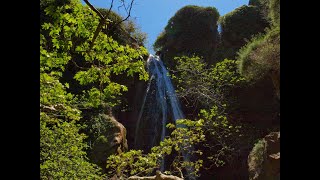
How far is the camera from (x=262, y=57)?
34.0 feet

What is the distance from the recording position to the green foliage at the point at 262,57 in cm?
1005

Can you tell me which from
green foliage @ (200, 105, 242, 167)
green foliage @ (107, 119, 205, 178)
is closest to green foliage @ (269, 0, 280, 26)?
green foliage @ (200, 105, 242, 167)

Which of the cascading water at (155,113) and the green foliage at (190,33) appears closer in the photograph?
the cascading water at (155,113)

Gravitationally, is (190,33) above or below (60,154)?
above

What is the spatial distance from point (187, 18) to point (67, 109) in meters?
17.1

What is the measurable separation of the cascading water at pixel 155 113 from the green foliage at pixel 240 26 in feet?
12.8

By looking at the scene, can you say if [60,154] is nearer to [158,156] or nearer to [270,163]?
[158,156]

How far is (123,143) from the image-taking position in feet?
41.8

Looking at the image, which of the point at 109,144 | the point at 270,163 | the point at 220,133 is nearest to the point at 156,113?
the point at 220,133

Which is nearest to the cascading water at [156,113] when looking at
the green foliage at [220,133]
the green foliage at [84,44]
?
the green foliage at [220,133]

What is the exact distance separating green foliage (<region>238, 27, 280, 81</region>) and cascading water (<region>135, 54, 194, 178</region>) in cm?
477

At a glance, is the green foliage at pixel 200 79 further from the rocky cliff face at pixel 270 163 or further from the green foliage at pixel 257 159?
the green foliage at pixel 257 159

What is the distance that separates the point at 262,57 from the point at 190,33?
986 centimetres
